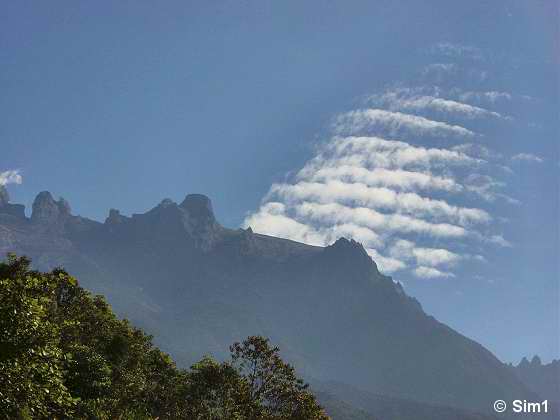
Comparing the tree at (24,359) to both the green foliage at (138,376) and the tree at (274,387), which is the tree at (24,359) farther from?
the tree at (274,387)

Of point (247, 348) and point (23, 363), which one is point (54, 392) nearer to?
point (23, 363)

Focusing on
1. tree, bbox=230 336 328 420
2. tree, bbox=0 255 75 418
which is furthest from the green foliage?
tree, bbox=0 255 75 418

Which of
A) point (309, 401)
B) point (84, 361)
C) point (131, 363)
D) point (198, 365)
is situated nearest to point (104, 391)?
point (84, 361)

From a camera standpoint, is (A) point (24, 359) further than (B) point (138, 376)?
No

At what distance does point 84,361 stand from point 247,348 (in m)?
18.4

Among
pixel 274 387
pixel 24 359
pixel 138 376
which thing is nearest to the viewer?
pixel 24 359

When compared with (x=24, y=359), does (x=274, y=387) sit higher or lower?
lower

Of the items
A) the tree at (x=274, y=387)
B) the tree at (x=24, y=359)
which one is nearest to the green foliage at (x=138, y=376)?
the tree at (x=274, y=387)

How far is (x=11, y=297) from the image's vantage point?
26484mm

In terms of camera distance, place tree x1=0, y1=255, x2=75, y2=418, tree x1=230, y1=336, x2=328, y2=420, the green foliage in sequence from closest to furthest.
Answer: tree x1=0, y1=255, x2=75, y2=418 < the green foliage < tree x1=230, y1=336, x2=328, y2=420

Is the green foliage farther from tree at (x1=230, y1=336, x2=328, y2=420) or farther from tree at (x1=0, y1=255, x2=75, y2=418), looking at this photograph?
tree at (x1=0, y1=255, x2=75, y2=418)

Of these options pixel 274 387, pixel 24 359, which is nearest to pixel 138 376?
pixel 274 387

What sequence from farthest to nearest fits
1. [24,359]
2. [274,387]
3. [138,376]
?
[274,387] < [138,376] < [24,359]

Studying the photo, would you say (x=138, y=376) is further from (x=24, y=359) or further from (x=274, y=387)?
(x=24, y=359)
